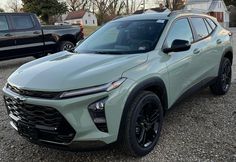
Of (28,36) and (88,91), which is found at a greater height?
(88,91)

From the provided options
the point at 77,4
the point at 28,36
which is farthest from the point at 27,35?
the point at 77,4

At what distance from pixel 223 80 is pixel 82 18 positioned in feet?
229

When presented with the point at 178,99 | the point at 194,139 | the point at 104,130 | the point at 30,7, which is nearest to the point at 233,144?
the point at 194,139

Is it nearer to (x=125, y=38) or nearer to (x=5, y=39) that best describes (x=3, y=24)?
(x=5, y=39)

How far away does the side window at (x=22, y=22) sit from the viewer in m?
10.8

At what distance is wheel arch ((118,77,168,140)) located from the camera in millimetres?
3414

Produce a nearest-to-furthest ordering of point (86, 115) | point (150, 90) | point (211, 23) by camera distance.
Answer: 1. point (86, 115)
2. point (150, 90)
3. point (211, 23)

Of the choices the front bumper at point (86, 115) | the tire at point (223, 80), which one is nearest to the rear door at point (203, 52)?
the tire at point (223, 80)

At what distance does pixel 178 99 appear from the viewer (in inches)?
179

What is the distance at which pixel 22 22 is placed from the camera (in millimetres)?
10945

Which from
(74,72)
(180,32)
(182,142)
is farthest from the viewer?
(180,32)

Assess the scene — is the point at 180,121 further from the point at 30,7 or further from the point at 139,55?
the point at 30,7

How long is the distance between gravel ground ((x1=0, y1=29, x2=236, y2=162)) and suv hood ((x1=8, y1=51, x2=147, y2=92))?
3.27 ft

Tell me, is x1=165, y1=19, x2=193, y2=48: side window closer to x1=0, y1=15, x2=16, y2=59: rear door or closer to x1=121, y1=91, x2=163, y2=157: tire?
x1=121, y1=91, x2=163, y2=157: tire
